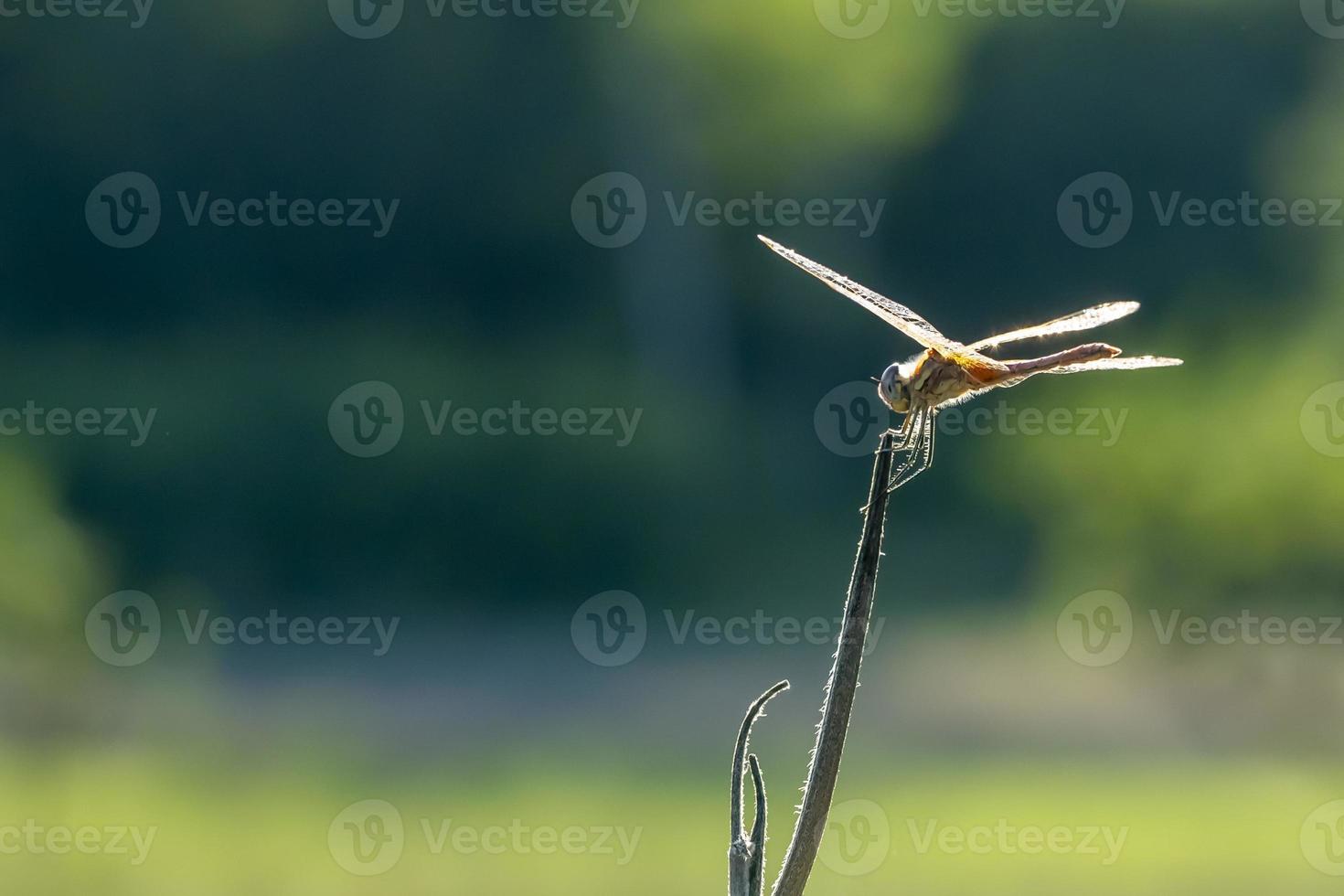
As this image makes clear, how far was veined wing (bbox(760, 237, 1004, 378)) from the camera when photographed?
0.59m

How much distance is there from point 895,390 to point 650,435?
7.69 meters

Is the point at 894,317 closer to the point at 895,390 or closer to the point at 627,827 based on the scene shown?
the point at 895,390

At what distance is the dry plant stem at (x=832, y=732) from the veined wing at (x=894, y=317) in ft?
0.75

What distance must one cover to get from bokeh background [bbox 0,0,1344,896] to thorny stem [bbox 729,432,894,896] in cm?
506

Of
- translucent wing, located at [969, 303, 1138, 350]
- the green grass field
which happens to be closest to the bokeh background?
the green grass field

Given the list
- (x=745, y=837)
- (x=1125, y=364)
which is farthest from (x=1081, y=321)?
(x=745, y=837)

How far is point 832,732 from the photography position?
1.06 feet

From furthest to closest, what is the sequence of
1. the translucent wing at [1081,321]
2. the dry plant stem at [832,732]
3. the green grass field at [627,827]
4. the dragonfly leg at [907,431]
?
the green grass field at [627,827] → the translucent wing at [1081,321] → the dragonfly leg at [907,431] → the dry plant stem at [832,732]

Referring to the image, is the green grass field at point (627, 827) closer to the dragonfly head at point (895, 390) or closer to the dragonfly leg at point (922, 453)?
the dragonfly leg at point (922, 453)

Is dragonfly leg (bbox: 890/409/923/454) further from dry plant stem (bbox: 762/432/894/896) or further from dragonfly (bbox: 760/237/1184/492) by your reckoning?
dry plant stem (bbox: 762/432/894/896)

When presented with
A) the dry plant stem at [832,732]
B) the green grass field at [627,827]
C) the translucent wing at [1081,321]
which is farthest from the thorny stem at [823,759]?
the green grass field at [627,827]

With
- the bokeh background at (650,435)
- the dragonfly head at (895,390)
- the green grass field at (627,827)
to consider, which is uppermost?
the bokeh background at (650,435)

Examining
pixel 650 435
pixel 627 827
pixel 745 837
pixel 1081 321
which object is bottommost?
pixel 745 837

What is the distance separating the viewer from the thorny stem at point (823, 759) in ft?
1.06
